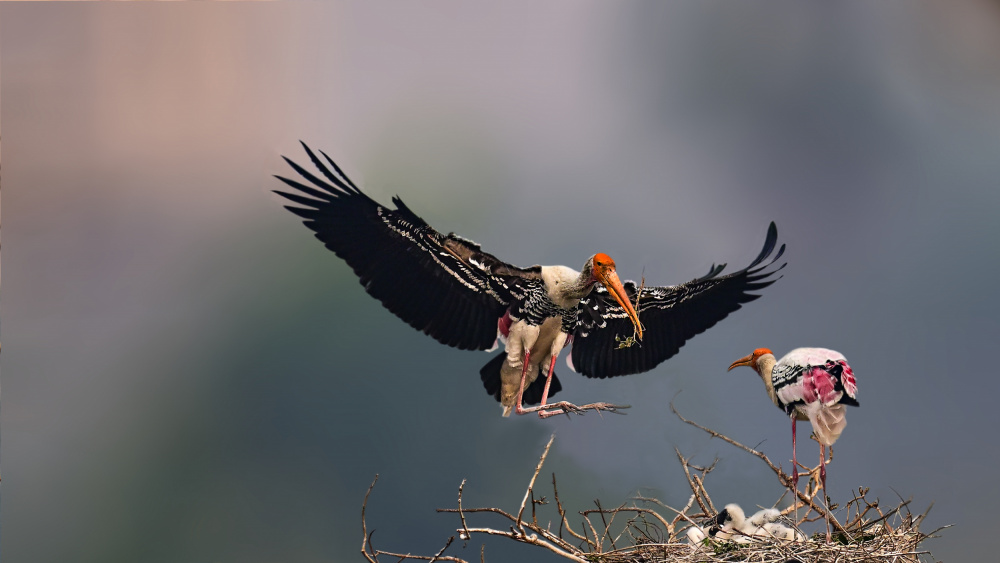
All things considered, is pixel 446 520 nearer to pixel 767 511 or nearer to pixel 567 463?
pixel 567 463

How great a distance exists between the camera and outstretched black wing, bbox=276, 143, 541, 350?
2.66 metres

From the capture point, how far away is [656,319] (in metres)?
3.07

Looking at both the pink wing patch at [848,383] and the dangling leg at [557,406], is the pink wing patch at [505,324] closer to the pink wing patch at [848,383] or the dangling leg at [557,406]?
the dangling leg at [557,406]

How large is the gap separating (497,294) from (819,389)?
1.01 m

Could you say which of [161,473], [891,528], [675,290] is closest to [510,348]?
[675,290]

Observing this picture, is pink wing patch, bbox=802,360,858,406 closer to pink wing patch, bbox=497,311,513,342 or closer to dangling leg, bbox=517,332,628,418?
dangling leg, bbox=517,332,628,418

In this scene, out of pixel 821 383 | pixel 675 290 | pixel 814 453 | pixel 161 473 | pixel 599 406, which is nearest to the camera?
pixel 821 383

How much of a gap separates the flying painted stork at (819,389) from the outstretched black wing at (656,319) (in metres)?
0.42

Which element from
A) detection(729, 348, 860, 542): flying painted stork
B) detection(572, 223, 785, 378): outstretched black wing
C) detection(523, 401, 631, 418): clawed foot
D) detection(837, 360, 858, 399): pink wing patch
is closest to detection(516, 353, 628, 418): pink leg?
detection(523, 401, 631, 418): clawed foot

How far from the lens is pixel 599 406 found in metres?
2.74

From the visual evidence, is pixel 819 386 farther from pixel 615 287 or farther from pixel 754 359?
pixel 615 287

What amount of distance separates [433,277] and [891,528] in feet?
5.16

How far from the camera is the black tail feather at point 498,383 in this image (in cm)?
289

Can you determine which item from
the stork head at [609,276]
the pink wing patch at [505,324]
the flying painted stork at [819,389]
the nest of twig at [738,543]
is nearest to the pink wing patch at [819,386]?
the flying painted stork at [819,389]
